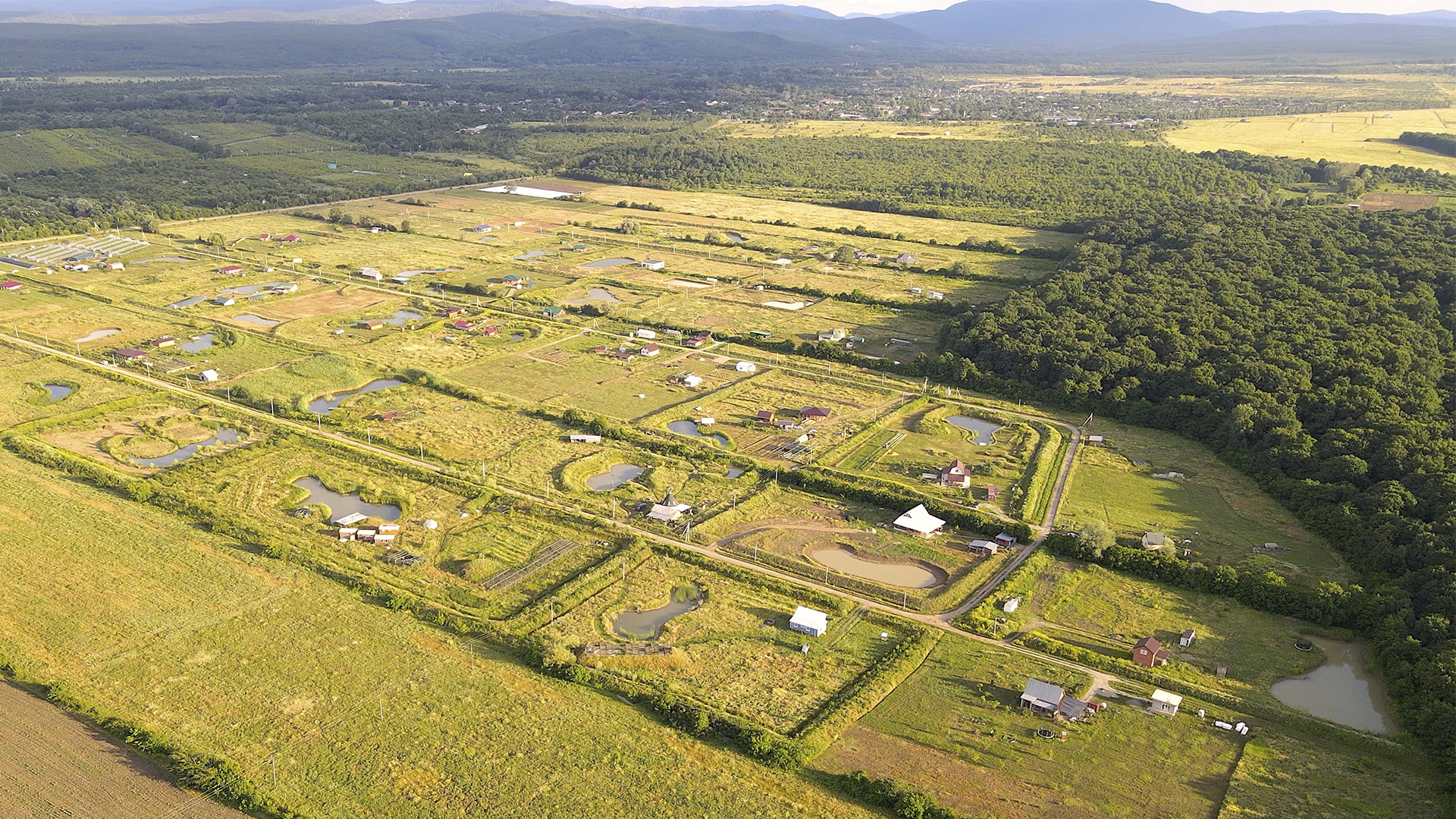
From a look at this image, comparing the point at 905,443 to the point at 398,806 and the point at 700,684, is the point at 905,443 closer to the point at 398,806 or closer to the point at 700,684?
the point at 700,684

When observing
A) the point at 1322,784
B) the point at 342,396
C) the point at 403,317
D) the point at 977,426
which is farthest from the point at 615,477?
the point at 403,317

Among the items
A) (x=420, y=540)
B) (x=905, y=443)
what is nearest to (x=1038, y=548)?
(x=905, y=443)

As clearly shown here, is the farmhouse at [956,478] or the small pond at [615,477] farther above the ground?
the farmhouse at [956,478]

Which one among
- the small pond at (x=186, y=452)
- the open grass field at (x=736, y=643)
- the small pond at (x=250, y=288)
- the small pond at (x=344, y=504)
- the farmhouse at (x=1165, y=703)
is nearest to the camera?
the farmhouse at (x=1165, y=703)

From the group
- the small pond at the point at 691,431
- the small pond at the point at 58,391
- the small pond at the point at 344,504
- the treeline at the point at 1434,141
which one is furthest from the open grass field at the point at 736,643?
the treeline at the point at 1434,141

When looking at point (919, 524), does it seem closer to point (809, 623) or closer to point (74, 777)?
point (809, 623)

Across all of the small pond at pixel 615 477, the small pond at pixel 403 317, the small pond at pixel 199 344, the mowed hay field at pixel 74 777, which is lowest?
the mowed hay field at pixel 74 777

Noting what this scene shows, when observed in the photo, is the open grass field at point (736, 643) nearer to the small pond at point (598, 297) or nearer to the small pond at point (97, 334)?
the small pond at point (598, 297)
